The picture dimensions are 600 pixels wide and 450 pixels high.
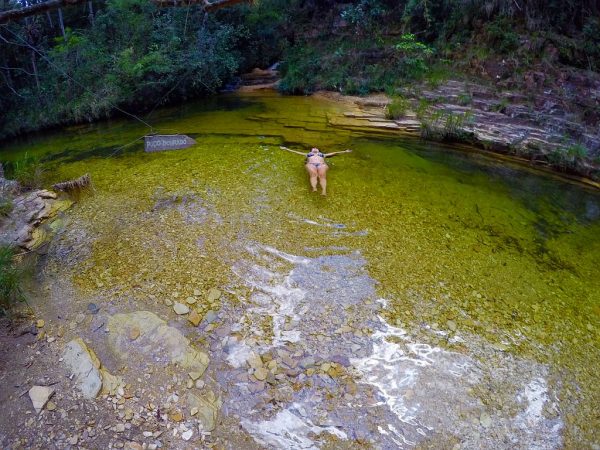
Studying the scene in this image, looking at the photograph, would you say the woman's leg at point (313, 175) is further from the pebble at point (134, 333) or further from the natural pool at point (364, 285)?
the pebble at point (134, 333)

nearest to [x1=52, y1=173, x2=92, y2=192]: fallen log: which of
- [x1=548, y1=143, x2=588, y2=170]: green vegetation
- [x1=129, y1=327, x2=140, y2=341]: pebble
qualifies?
[x1=129, y1=327, x2=140, y2=341]: pebble

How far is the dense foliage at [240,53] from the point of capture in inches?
405

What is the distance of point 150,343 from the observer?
3.47 m

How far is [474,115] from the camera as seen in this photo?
9.30 metres

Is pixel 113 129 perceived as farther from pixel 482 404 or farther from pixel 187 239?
pixel 482 404

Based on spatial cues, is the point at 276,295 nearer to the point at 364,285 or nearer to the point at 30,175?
the point at 364,285

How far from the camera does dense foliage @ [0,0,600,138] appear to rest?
10297 mm

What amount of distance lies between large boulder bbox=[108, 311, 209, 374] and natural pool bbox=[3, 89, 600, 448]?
5.1 inches

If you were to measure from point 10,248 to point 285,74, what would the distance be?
1228 cm

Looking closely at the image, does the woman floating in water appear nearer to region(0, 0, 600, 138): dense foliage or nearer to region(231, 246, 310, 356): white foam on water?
region(231, 246, 310, 356): white foam on water

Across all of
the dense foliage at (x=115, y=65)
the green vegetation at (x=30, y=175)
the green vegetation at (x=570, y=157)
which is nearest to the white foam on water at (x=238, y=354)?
the green vegetation at (x=30, y=175)

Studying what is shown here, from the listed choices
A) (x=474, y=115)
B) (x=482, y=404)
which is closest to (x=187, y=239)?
(x=482, y=404)

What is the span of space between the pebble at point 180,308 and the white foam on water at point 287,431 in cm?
140

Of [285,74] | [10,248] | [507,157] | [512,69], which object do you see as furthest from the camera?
[285,74]
